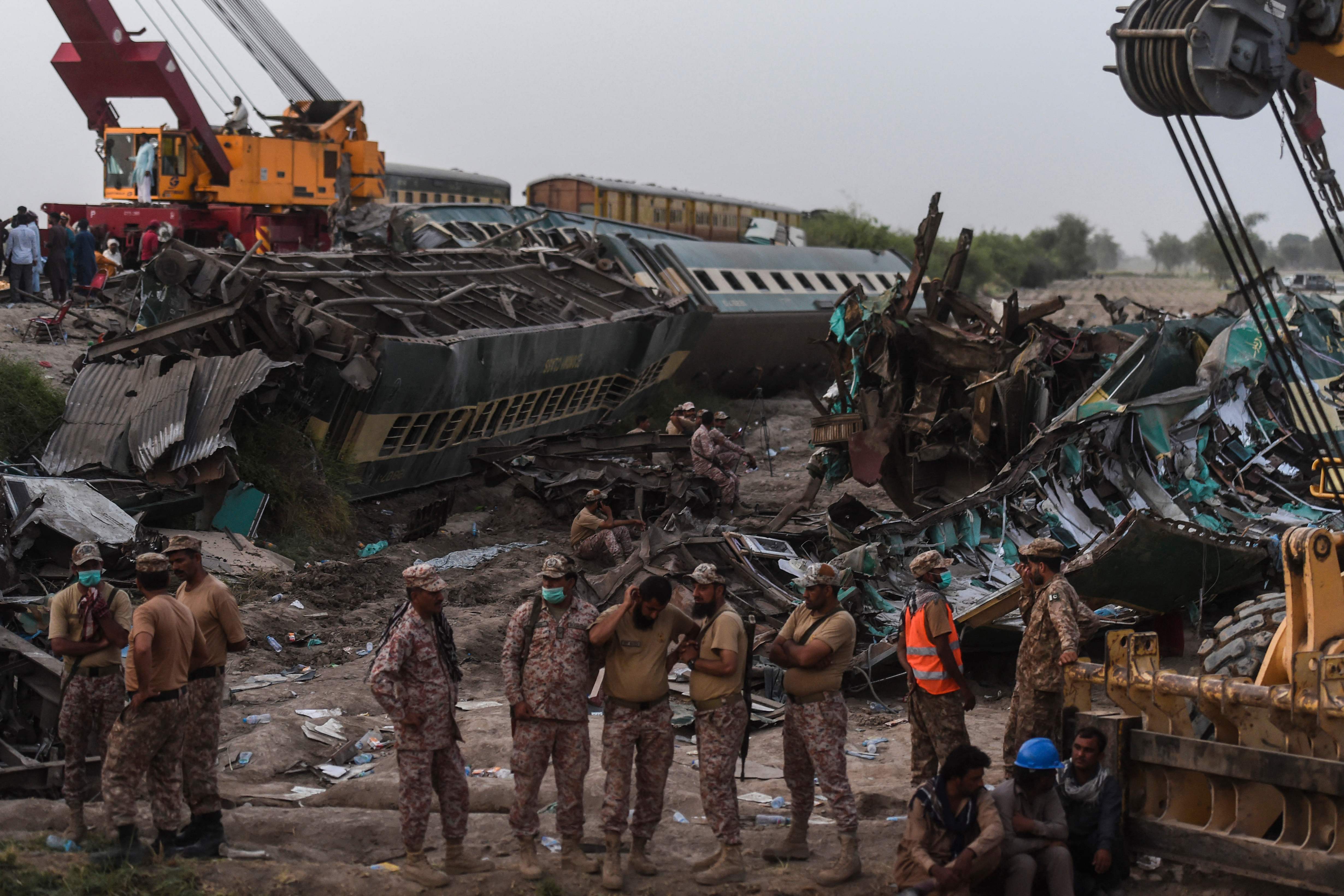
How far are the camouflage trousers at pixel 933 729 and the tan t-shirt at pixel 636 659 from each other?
1562mm

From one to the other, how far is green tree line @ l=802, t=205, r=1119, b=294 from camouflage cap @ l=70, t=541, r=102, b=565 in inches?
1069

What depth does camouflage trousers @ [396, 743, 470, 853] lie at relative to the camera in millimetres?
6281

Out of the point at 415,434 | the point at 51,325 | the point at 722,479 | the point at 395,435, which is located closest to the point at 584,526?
the point at 722,479

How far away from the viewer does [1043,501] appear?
10.5 metres

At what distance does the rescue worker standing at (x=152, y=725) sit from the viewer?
629cm

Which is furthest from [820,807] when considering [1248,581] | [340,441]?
[340,441]

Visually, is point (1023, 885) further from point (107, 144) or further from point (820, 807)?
point (107, 144)

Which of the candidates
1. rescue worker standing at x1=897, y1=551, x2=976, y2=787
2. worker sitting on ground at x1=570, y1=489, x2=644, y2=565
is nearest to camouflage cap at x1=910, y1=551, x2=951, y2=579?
rescue worker standing at x1=897, y1=551, x2=976, y2=787

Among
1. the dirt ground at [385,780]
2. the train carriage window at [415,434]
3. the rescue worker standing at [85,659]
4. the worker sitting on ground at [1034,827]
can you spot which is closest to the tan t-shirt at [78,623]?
the rescue worker standing at [85,659]

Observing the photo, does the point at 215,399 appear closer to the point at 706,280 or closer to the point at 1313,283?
→ the point at 706,280

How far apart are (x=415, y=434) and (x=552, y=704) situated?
1086cm

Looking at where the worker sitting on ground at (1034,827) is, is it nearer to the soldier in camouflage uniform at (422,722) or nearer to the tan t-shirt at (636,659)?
the tan t-shirt at (636,659)

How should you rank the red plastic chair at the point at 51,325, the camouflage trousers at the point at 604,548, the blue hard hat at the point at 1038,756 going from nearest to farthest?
the blue hard hat at the point at 1038,756, the camouflage trousers at the point at 604,548, the red plastic chair at the point at 51,325

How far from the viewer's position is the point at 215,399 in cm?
1391
